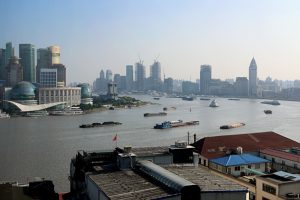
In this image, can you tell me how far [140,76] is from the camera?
220 ft

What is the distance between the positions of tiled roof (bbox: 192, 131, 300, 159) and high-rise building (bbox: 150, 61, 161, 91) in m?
58.5

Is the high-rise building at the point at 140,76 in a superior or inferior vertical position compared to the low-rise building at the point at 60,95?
superior

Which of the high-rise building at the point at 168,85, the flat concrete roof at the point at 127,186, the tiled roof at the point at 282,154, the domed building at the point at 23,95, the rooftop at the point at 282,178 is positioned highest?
the high-rise building at the point at 168,85

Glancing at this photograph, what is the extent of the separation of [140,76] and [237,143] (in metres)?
60.3

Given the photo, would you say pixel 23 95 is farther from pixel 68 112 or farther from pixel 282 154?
pixel 282 154

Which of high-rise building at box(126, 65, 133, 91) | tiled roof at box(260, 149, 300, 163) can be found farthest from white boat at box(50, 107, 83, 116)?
high-rise building at box(126, 65, 133, 91)

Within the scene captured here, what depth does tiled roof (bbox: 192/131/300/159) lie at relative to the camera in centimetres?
646

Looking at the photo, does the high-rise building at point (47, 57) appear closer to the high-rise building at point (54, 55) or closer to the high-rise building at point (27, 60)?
the high-rise building at point (54, 55)

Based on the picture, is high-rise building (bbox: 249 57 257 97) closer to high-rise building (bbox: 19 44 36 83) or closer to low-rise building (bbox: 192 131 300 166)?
high-rise building (bbox: 19 44 36 83)

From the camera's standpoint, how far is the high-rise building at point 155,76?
6638cm

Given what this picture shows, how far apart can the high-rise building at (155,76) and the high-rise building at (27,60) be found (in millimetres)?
29787

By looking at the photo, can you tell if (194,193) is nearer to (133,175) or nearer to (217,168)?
(133,175)

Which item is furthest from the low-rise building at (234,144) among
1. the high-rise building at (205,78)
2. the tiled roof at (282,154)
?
the high-rise building at (205,78)

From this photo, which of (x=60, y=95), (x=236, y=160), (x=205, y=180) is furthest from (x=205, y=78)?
(x=205, y=180)
